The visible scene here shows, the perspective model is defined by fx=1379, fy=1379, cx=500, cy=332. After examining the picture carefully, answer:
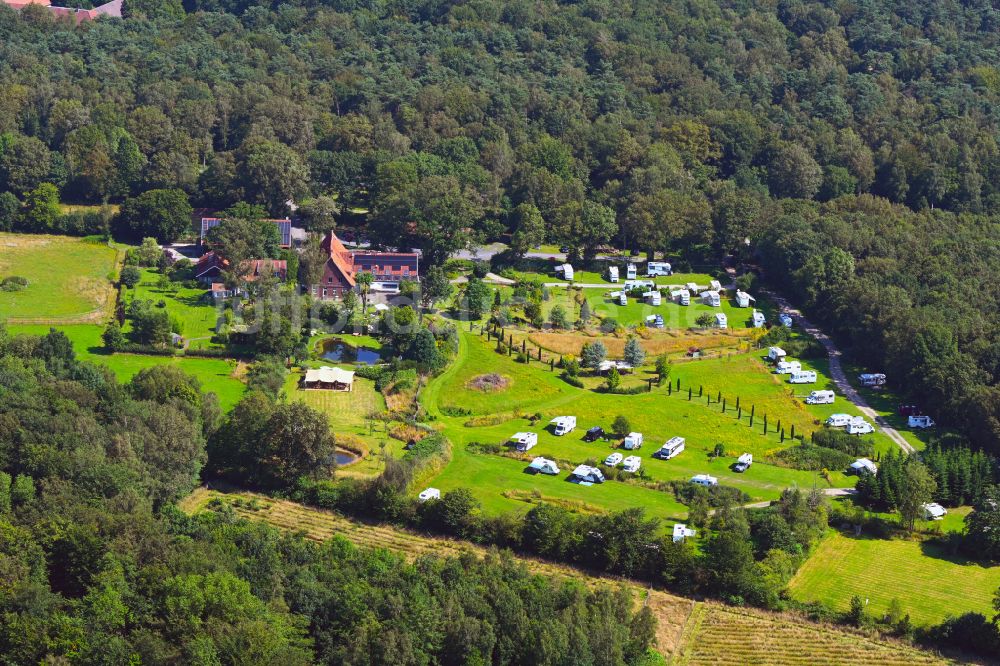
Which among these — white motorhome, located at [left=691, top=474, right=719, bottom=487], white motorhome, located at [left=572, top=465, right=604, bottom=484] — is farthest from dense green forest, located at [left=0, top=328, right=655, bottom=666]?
white motorhome, located at [left=691, top=474, right=719, bottom=487]

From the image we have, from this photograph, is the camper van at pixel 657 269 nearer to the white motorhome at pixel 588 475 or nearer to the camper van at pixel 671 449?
the camper van at pixel 671 449

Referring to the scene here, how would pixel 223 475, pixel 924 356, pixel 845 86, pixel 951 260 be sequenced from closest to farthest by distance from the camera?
pixel 223 475
pixel 924 356
pixel 951 260
pixel 845 86

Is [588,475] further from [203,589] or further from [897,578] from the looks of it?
[203,589]

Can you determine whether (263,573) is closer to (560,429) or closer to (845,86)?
(560,429)

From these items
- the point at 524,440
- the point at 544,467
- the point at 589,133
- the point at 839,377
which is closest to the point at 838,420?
the point at 839,377

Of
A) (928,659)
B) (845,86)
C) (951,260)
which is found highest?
(845,86)

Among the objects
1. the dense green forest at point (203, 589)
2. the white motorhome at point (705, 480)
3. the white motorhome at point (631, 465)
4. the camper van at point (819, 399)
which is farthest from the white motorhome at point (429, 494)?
the camper van at point (819, 399)

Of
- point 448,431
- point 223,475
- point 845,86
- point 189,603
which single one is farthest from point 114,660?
point 845,86
